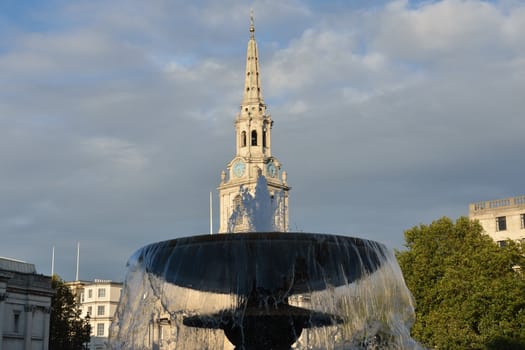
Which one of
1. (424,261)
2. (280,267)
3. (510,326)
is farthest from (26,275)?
(280,267)

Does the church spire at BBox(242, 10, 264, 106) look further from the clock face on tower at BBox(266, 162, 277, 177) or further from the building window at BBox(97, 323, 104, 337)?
the building window at BBox(97, 323, 104, 337)

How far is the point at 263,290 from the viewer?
1773 cm

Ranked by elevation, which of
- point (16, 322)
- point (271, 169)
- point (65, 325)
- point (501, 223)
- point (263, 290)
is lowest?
point (263, 290)

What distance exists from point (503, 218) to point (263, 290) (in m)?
43.0

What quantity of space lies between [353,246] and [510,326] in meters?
24.2

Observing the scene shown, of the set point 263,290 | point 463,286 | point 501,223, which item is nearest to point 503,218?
point 501,223

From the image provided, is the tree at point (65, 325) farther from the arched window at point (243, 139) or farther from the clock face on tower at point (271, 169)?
the arched window at point (243, 139)

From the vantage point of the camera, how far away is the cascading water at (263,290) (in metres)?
17.5

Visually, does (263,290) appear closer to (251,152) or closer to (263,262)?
(263,262)

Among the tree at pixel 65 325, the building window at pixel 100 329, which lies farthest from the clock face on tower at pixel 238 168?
the tree at pixel 65 325

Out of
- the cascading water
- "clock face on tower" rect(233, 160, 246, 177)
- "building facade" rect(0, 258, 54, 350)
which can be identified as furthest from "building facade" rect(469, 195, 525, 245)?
"clock face on tower" rect(233, 160, 246, 177)

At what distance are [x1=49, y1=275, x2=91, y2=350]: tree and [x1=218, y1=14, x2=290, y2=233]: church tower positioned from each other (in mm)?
23287

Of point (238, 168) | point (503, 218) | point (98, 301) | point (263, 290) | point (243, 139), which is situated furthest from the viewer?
point (98, 301)

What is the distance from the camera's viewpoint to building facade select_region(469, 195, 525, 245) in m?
56.9
